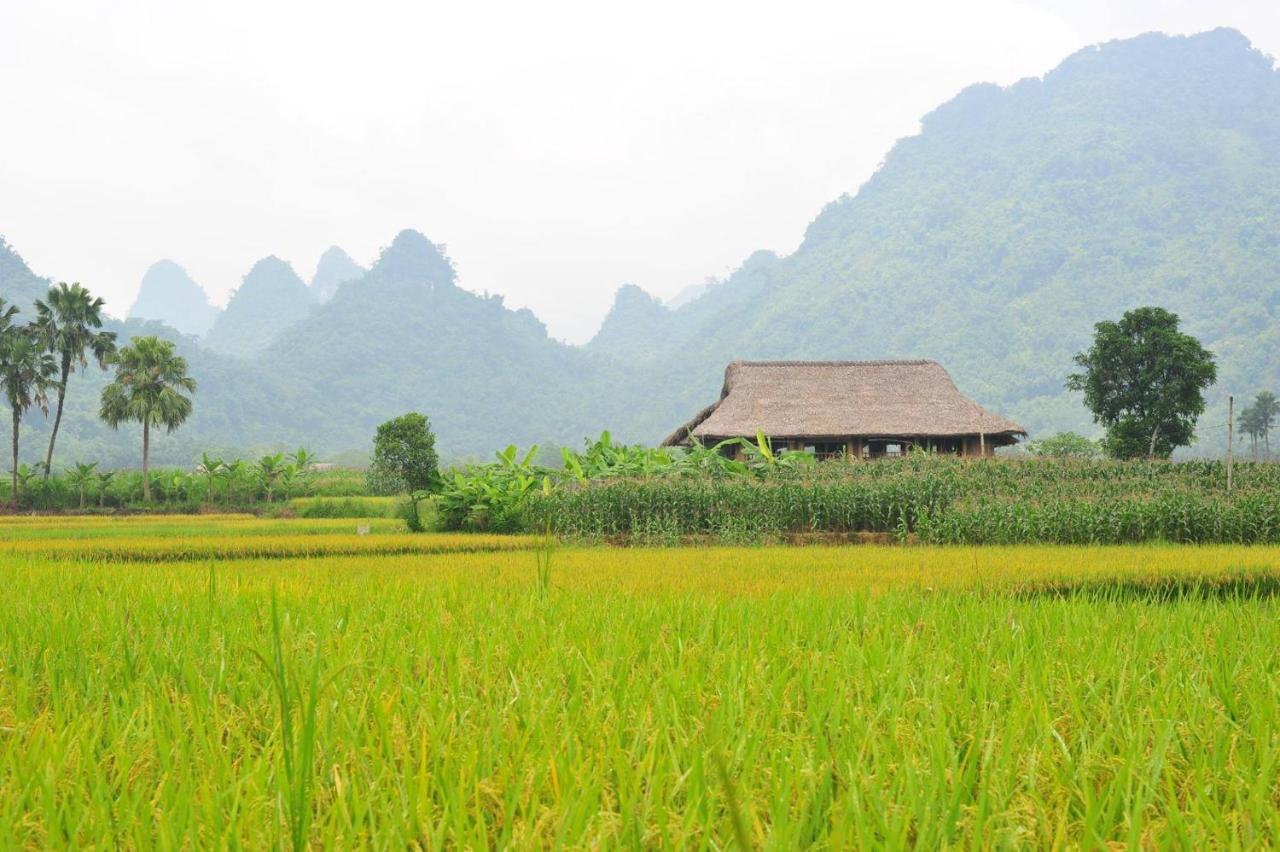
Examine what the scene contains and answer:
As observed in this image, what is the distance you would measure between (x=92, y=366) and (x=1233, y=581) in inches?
3520

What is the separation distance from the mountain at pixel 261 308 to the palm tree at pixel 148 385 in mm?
82157

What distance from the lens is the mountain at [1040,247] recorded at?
250 feet

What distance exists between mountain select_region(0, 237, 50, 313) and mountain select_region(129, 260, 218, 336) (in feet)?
235


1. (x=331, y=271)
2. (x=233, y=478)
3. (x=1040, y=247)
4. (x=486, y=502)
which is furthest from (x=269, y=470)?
(x=331, y=271)

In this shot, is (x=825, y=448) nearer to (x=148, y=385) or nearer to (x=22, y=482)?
(x=148, y=385)

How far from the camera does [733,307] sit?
10600cm

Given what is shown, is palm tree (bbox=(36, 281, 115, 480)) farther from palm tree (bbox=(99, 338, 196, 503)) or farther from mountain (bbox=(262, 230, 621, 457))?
mountain (bbox=(262, 230, 621, 457))

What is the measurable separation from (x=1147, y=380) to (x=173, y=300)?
499ft

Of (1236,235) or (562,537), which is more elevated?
(1236,235)

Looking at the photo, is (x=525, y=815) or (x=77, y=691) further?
(x=77, y=691)

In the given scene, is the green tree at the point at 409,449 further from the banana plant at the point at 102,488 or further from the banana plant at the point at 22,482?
the banana plant at the point at 22,482

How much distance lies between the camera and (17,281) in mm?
72500

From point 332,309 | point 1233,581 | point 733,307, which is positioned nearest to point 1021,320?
point 733,307

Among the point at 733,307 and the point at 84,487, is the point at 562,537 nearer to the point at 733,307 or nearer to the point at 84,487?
the point at 84,487
